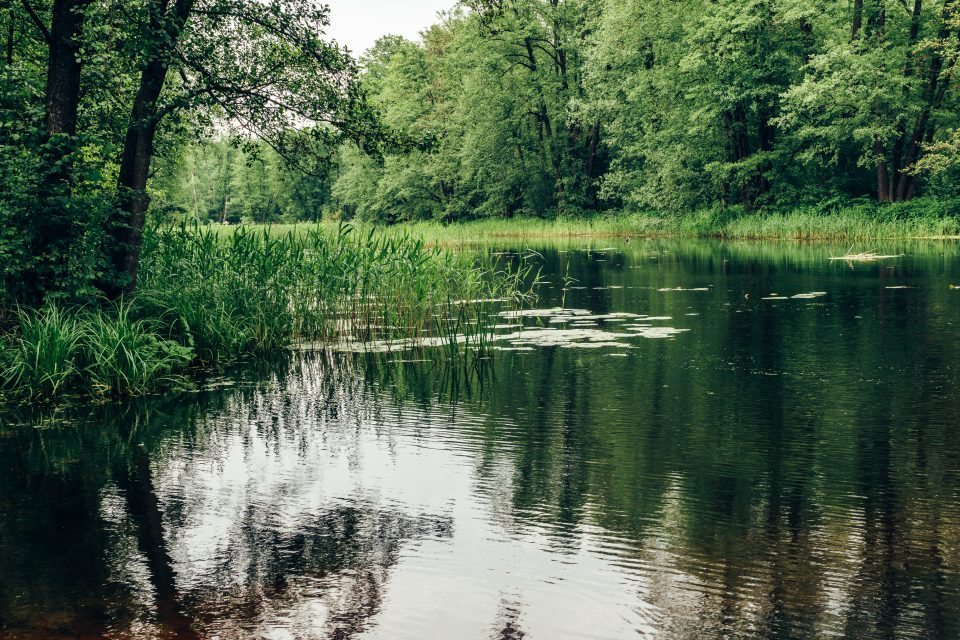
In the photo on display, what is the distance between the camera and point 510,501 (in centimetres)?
655

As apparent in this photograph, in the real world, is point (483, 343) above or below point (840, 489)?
above

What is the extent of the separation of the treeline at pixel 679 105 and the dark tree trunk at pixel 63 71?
479 inches

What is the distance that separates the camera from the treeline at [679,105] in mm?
36406

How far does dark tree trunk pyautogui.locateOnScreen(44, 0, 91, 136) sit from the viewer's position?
11.3 m

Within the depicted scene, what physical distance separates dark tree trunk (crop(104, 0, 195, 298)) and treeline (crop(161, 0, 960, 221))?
449 inches

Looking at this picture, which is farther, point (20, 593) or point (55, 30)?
point (55, 30)

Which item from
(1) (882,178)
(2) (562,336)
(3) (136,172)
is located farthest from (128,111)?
(1) (882,178)

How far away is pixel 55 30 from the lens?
37.3 feet

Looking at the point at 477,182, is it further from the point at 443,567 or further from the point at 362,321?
the point at 443,567

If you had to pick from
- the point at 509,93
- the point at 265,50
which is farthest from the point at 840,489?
the point at 509,93

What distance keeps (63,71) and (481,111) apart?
44.0 meters

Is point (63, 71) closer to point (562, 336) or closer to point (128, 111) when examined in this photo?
point (128, 111)

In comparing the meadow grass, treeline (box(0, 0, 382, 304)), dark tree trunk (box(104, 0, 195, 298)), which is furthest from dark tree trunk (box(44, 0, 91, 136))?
the meadow grass

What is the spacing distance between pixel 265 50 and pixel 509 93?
4155cm
